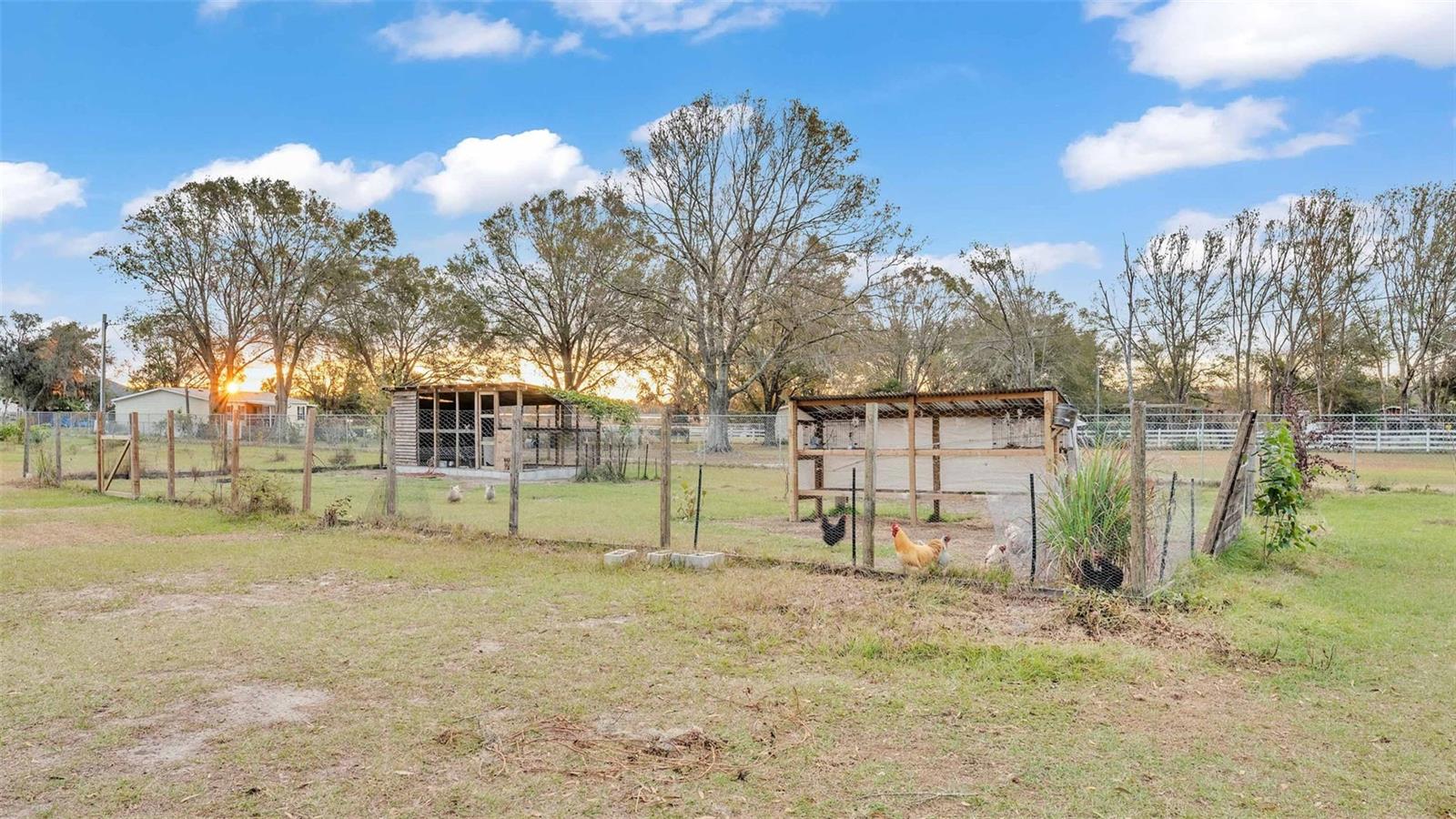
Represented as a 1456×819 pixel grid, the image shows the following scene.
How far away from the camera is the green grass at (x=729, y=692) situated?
145 inches

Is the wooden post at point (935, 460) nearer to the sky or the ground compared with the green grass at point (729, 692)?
nearer to the sky

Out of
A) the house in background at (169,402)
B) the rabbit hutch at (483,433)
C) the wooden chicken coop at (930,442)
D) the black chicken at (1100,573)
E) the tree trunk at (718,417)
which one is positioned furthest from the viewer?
the house in background at (169,402)

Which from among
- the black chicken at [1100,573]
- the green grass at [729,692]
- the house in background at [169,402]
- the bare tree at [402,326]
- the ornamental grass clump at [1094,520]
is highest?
the bare tree at [402,326]

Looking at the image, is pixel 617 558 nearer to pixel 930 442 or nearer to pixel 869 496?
pixel 869 496

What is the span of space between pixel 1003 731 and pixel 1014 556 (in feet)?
14.2

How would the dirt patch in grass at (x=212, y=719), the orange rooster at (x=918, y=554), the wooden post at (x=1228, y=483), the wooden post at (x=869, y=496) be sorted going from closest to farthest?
the dirt patch in grass at (x=212, y=719) < the wooden post at (x=869, y=496) < the orange rooster at (x=918, y=554) < the wooden post at (x=1228, y=483)

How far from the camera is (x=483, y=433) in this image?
2719 cm

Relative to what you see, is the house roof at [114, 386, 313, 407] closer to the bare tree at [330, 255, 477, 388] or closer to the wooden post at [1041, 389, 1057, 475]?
the bare tree at [330, 255, 477, 388]

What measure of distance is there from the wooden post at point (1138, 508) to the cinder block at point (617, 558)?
189 inches

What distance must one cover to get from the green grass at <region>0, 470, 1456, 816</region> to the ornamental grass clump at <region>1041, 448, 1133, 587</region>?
70 cm

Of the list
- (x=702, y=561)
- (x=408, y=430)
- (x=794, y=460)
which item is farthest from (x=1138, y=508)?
(x=408, y=430)

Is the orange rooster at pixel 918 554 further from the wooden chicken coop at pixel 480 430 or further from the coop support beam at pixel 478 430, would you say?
the coop support beam at pixel 478 430

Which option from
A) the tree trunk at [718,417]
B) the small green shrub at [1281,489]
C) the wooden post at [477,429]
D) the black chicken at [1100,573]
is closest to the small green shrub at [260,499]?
the black chicken at [1100,573]

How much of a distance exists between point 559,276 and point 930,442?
35.5m
